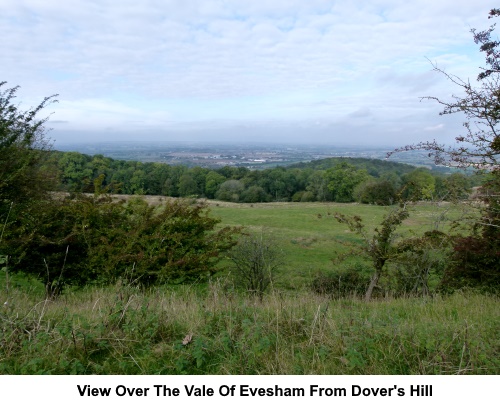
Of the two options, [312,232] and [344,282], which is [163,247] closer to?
[344,282]

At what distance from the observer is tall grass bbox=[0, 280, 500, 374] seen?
130 inches

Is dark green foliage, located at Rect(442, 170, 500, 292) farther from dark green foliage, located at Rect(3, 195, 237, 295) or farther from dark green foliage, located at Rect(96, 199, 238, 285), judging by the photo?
dark green foliage, located at Rect(3, 195, 237, 295)

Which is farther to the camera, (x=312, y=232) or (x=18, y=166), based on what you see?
(x=312, y=232)

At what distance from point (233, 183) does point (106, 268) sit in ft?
222

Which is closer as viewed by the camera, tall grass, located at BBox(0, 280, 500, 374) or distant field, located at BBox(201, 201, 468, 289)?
tall grass, located at BBox(0, 280, 500, 374)

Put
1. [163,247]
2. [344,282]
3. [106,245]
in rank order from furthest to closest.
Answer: [344,282] < [163,247] < [106,245]

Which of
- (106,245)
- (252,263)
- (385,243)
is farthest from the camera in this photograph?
(252,263)

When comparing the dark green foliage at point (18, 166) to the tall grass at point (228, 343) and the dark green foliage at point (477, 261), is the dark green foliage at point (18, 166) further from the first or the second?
the dark green foliage at point (477, 261)

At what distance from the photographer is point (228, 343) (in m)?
3.63

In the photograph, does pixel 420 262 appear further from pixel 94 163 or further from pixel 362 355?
pixel 94 163

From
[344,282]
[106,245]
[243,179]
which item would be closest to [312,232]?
[344,282]

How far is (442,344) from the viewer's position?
3.41 metres

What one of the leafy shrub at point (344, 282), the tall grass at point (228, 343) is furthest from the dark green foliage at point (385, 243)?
the tall grass at point (228, 343)

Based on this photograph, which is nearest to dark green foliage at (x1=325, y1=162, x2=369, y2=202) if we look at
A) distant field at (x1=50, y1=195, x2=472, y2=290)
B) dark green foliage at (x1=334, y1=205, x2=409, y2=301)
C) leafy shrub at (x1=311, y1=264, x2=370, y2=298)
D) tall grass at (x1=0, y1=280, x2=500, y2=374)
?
distant field at (x1=50, y1=195, x2=472, y2=290)
